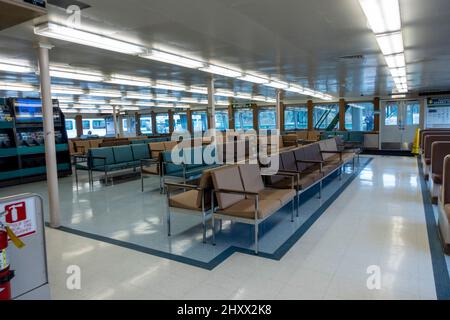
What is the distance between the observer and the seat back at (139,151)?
8.03 m

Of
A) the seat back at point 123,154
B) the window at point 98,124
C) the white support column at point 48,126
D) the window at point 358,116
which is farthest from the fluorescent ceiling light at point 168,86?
the window at point 98,124

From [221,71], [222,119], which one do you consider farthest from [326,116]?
[221,71]

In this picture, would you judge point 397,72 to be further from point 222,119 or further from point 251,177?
point 222,119

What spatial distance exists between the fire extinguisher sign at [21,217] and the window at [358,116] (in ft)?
50.1

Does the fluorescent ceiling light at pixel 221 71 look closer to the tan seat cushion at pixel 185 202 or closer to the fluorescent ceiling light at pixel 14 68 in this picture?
the tan seat cushion at pixel 185 202

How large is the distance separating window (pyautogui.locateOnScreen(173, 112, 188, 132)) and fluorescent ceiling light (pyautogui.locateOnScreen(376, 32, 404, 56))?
1633cm

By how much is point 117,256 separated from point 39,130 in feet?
22.1

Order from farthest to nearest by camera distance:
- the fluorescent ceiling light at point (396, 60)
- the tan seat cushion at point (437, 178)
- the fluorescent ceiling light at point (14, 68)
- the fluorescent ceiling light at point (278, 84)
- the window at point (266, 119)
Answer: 1. the window at point (266, 119)
2. the fluorescent ceiling light at point (278, 84)
3. the fluorescent ceiling light at point (14, 68)
4. the fluorescent ceiling light at point (396, 60)
5. the tan seat cushion at point (437, 178)

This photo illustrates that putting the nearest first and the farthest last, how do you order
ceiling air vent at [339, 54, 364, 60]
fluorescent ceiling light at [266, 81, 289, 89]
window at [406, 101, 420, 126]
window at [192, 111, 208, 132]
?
ceiling air vent at [339, 54, 364, 60] < fluorescent ceiling light at [266, 81, 289, 89] < window at [406, 101, 420, 126] < window at [192, 111, 208, 132]

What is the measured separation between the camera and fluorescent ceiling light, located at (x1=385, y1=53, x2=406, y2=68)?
219 inches

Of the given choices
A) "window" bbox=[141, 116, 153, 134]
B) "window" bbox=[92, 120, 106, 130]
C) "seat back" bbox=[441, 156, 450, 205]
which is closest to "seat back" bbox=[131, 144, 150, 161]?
"seat back" bbox=[441, 156, 450, 205]

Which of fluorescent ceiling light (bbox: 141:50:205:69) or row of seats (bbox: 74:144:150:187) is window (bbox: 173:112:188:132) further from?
fluorescent ceiling light (bbox: 141:50:205:69)

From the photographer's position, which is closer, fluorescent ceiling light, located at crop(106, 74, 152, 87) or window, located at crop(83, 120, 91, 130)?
fluorescent ceiling light, located at crop(106, 74, 152, 87)
